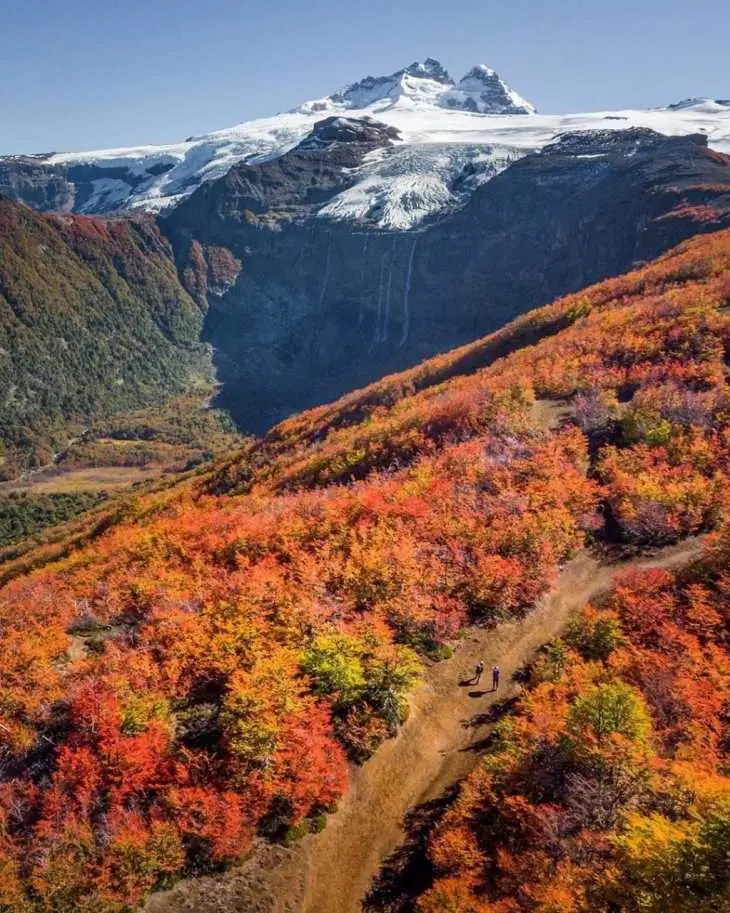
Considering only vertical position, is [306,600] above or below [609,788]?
above

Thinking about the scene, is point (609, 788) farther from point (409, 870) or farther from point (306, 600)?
point (306, 600)

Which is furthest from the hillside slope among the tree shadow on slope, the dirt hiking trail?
the tree shadow on slope

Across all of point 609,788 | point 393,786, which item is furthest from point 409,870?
point 609,788

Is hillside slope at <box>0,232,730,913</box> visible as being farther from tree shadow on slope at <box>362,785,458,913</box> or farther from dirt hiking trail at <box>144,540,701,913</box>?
tree shadow on slope at <box>362,785,458,913</box>

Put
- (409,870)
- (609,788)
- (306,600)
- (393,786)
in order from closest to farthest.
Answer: (609,788) → (409,870) → (393,786) → (306,600)

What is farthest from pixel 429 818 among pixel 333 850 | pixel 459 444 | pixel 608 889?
pixel 459 444

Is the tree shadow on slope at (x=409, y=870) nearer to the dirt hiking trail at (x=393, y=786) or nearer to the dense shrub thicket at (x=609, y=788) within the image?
the dirt hiking trail at (x=393, y=786)

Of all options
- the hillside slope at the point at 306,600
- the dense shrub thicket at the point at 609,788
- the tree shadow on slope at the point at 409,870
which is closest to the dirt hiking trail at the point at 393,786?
the tree shadow on slope at the point at 409,870
